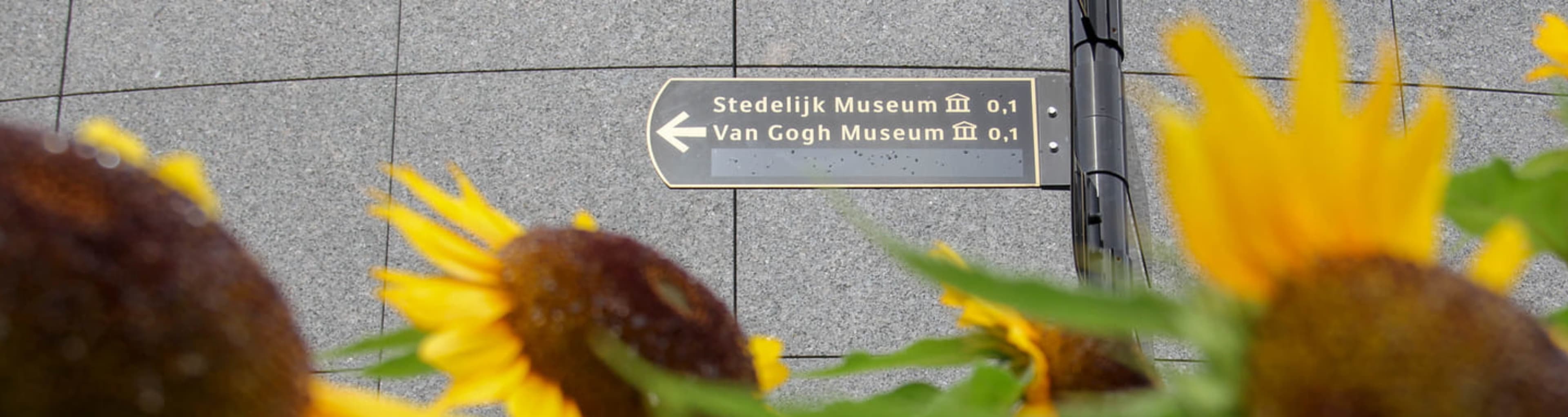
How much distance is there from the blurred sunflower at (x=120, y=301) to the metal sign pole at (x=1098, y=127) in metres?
1.24

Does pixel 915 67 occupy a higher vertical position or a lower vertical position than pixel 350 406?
higher

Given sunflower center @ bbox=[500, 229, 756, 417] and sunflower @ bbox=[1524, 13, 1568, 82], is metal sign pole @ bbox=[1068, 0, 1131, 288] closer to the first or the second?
sunflower @ bbox=[1524, 13, 1568, 82]

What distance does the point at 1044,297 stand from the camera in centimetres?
8

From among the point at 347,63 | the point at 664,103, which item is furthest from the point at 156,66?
the point at 664,103

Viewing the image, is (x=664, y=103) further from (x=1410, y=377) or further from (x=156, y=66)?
(x=1410, y=377)

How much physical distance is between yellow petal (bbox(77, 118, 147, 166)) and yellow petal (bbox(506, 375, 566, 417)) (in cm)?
6

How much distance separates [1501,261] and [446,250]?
13cm

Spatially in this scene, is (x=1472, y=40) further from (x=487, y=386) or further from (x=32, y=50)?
(x=32, y=50)

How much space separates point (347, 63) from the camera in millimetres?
2811

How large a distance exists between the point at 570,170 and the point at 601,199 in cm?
10

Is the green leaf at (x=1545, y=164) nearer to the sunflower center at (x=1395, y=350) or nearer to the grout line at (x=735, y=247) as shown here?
the sunflower center at (x=1395, y=350)

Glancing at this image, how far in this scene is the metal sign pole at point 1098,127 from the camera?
4.66ft

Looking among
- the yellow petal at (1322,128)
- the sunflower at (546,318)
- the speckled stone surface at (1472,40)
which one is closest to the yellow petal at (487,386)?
the sunflower at (546,318)

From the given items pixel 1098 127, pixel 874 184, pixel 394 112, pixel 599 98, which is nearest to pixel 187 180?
pixel 1098 127
